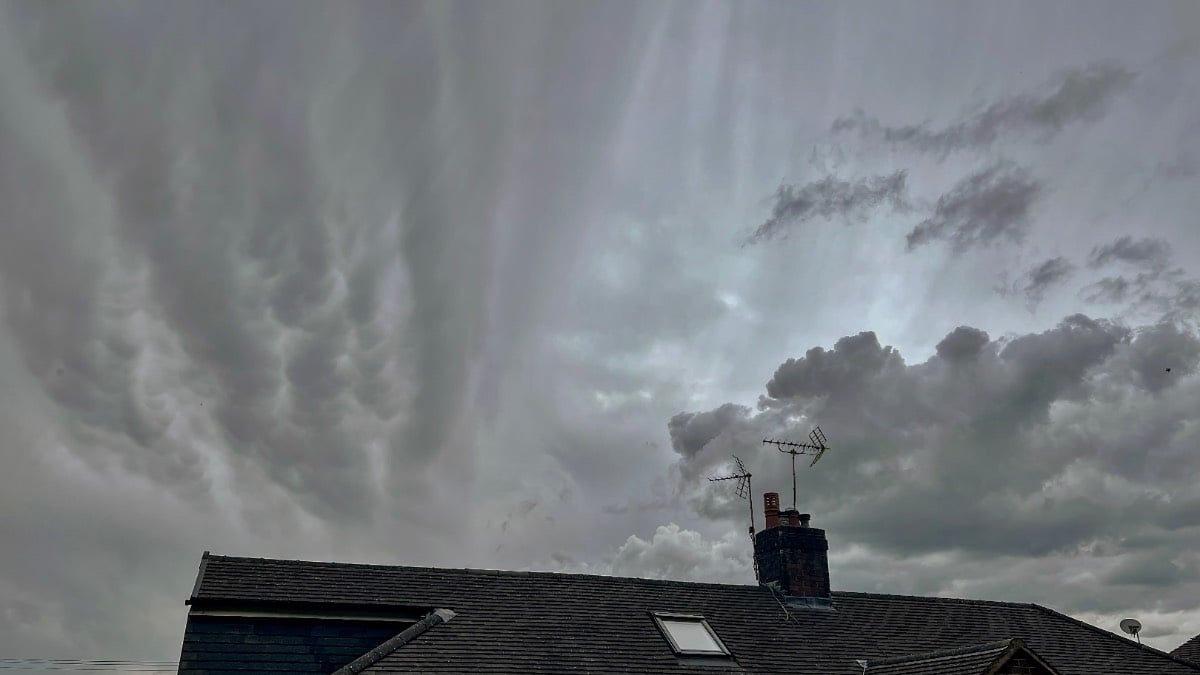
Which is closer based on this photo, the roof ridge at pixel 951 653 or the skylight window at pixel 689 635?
the roof ridge at pixel 951 653

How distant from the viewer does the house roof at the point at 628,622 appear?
61.1ft

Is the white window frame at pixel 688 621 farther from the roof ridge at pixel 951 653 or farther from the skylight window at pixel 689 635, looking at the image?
the roof ridge at pixel 951 653

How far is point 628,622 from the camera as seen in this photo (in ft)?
68.4

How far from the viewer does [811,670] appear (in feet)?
66.7

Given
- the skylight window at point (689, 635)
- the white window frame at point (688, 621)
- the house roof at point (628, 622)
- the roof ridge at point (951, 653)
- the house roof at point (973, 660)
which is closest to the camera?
the house roof at point (973, 660)

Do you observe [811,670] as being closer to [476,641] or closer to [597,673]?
[597,673]

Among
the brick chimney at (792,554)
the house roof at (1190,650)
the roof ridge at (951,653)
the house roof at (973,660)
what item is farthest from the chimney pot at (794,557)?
the house roof at (1190,650)

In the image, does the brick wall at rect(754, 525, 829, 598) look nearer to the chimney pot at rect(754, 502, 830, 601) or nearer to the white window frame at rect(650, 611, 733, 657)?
the chimney pot at rect(754, 502, 830, 601)

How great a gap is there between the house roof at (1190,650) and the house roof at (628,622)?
298cm

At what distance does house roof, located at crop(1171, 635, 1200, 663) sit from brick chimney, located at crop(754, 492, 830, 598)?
1000cm

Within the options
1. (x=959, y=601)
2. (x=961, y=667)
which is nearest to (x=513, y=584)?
(x=961, y=667)

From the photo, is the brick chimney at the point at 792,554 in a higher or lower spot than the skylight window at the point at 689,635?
higher

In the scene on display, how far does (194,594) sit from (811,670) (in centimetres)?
1261

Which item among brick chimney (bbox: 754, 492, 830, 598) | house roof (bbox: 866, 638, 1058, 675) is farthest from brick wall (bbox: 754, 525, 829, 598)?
house roof (bbox: 866, 638, 1058, 675)
